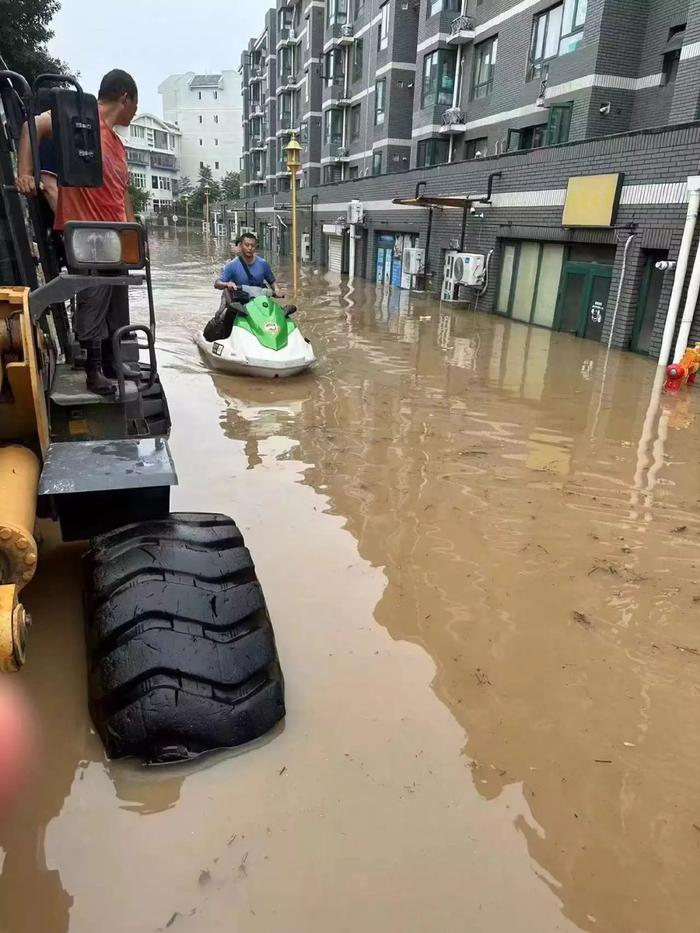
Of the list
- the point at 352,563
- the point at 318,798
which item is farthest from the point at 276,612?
the point at 318,798

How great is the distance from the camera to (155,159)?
81312mm

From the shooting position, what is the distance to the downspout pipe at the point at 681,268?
9.97 meters

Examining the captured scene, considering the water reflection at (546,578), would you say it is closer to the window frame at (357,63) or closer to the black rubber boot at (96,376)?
the black rubber boot at (96,376)

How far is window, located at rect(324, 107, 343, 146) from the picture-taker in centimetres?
3684

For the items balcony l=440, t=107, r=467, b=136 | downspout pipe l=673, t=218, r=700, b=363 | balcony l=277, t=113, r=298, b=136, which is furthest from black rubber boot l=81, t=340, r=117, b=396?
balcony l=277, t=113, r=298, b=136

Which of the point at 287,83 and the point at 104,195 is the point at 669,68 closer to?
the point at 104,195

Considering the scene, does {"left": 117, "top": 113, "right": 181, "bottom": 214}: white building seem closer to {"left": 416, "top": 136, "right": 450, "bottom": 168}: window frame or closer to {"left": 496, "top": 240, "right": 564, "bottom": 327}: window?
{"left": 416, "top": 136, "right": 450, "bottom": 168}: window frame

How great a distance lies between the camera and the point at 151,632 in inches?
91.5

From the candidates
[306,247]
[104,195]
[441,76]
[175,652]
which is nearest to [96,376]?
[104,195]

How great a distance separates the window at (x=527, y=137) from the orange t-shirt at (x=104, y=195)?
19291 mm

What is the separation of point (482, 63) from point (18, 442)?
25.4 m

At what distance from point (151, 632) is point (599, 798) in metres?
1.72

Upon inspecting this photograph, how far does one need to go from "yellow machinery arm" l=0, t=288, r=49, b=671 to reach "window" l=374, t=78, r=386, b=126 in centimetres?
3186

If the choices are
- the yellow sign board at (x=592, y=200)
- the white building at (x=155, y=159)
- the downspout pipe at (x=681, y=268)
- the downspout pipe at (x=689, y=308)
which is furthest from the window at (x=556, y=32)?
the white building at (x=155, y=159)
